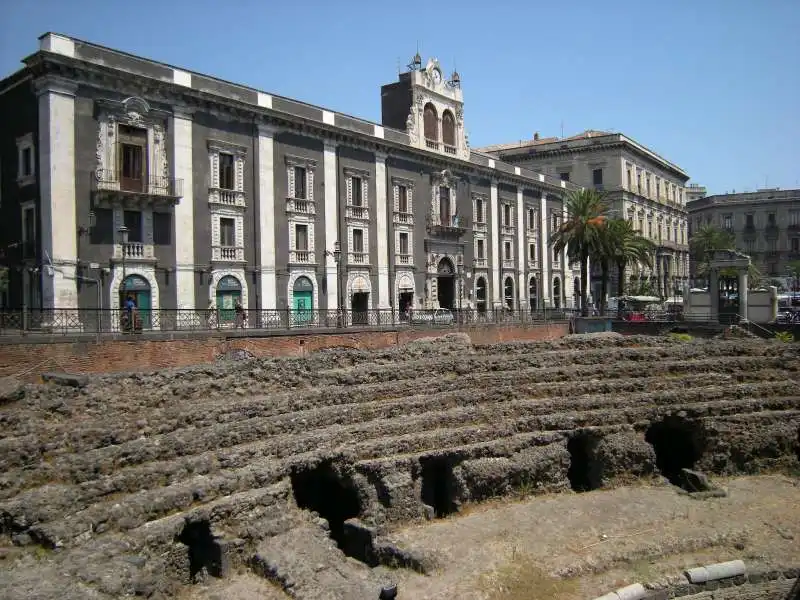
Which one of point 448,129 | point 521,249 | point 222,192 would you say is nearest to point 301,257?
point 222,192

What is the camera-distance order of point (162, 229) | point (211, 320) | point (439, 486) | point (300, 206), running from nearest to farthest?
point (439, 486) → point (211, 320) → point (162, 229) → point (300, 206)

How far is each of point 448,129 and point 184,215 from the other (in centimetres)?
2094

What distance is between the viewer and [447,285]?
145 ft

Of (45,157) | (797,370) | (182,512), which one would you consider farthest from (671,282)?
(182,512)

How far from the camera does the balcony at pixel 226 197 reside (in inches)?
1179

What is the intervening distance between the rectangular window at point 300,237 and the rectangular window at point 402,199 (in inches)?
292

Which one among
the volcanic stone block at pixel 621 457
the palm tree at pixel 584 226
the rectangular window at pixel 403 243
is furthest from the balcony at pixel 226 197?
the palm tree at pixel 584 226

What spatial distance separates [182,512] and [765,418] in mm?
15458

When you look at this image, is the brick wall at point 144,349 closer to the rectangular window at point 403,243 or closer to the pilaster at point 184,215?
the pilaster at point 184,215

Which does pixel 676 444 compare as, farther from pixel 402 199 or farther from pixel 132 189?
pixel 402 199

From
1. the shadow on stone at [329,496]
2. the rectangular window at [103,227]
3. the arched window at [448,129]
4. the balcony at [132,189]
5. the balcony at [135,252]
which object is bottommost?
the shadow on stone at [329,496]

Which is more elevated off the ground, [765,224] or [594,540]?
[765,224]

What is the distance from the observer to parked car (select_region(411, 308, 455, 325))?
3409cm

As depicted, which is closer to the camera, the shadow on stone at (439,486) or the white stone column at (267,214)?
the shadow on stone at (439,486)
